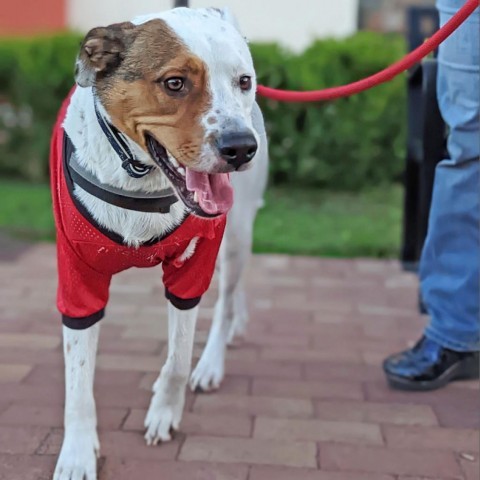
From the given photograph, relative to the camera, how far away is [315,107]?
7.39 metres

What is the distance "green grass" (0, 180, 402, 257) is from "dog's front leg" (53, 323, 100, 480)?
3068 mm

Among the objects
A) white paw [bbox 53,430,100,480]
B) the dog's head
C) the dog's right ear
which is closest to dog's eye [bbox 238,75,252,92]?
the dog's head

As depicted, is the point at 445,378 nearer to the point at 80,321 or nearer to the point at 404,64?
the point at 404,64

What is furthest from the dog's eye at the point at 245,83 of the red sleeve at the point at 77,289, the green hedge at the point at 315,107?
the green hedge at the point at 315,107

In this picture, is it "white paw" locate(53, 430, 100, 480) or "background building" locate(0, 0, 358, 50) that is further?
"background building" locate(0, 0, 358, 50)

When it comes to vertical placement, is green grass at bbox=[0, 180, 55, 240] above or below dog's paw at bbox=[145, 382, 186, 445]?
below

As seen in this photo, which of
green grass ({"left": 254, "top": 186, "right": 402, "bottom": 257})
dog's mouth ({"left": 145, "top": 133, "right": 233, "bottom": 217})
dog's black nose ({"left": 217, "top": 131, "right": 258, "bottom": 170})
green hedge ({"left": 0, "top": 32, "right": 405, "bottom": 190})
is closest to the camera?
dog's black nose ({"left": 217, "top": 131, "right": 258, "bottom": 170})

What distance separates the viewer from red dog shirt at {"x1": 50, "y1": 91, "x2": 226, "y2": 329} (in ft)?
8.55

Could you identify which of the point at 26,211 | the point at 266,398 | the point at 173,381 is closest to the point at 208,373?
the point at 266,398

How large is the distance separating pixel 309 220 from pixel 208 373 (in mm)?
3290

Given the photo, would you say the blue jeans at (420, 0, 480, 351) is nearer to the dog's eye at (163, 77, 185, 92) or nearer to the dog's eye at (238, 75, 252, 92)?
the dog's eye at (238, 75, 252, 92)

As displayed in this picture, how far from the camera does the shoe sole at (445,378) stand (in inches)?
138

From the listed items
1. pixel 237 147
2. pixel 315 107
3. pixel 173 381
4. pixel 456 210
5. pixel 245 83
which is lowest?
pixel 315 107

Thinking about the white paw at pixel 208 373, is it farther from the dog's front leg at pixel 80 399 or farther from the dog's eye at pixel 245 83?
the dog's eye at pixel 245 83
